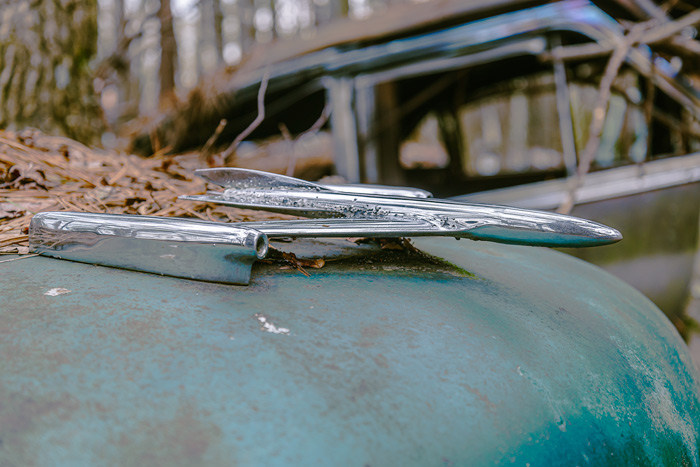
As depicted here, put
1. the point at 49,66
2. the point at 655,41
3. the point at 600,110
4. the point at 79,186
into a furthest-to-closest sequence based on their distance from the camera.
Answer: the point at 655,41
the point at 49,66
the point at 600,110
the point at 79,186

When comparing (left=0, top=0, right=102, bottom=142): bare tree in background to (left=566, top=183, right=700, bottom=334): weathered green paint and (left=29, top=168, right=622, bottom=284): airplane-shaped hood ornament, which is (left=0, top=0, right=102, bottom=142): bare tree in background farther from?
(left=566, top=183, right=700, bottom=334): weathered green paint

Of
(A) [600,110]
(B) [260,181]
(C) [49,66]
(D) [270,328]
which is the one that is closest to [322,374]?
(D) [270,328]

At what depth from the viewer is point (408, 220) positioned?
89 centimetres

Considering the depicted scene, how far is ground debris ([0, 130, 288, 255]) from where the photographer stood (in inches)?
43.8

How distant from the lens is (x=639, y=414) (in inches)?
32.9

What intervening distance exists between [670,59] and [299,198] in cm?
326

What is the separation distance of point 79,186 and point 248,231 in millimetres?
754

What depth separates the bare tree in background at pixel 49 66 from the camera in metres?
2.65

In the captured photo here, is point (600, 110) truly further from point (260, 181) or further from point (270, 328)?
point (270, 328)

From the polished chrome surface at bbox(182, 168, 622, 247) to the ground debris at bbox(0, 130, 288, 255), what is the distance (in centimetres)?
24

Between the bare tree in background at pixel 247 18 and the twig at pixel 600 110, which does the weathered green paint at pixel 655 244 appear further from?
the bare tree in background at pixel 247 18

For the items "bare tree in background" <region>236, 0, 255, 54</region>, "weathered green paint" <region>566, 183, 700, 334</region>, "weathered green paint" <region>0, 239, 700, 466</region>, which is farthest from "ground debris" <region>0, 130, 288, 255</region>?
"bare tree in background" <region>236, 0, 255, 54</region>

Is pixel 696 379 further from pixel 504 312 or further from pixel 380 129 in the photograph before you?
pixel 380 129

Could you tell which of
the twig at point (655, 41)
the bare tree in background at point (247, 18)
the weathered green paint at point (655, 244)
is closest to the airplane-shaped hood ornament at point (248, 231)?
the weathered green paint at point (655, 244)
